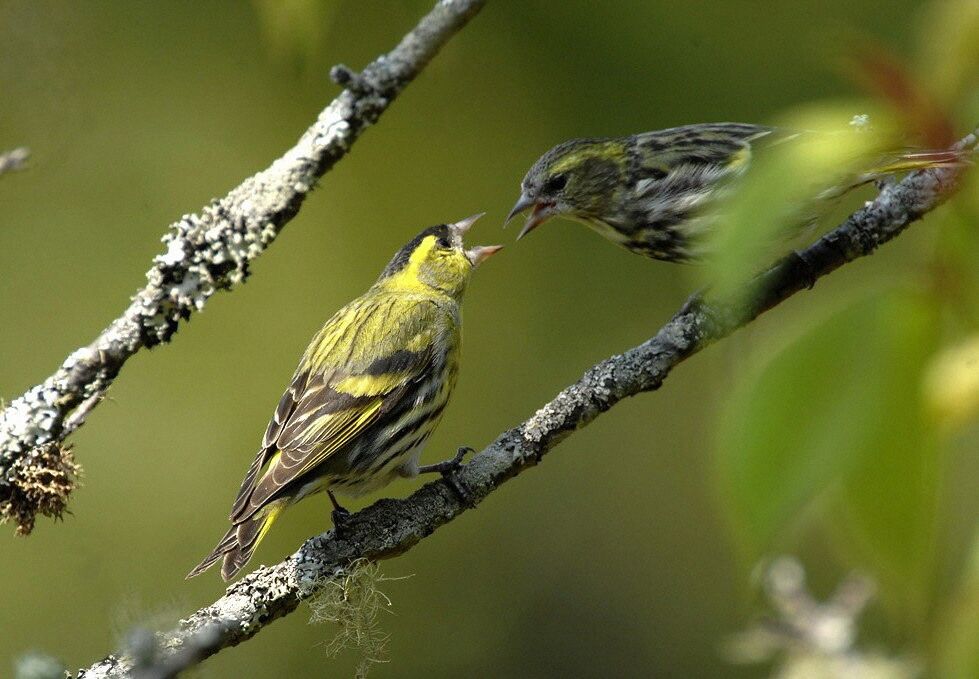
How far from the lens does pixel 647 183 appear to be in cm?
321

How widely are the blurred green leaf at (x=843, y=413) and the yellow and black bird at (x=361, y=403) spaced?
175 centimetres

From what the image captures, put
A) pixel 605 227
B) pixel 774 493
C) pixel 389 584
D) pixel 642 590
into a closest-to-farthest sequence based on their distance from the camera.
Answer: pixel 774 493 < pixel 605 227 < pixel 389 584 < pixel 642 590

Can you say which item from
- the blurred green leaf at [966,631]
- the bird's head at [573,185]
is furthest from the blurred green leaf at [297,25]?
the bird's head at [573,185]

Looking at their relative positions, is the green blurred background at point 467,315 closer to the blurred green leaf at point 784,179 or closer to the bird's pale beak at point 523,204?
the bird's pale beak at point 523,204

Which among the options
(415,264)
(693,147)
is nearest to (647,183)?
(693,147)

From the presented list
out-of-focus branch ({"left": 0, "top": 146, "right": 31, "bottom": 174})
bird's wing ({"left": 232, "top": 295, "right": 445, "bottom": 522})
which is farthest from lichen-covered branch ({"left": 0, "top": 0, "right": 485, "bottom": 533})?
bird's wing ({"left": 232, "top": 295, "right": 445, "bottom": 522})

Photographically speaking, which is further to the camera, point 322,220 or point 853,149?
point 322,220

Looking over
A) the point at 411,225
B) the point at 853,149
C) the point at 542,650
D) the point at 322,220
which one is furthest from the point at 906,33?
the point at 853,149

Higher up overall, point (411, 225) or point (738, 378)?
point (411, 225)

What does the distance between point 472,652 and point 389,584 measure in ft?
1.69

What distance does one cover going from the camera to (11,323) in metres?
4.34

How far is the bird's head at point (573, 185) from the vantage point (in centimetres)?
329

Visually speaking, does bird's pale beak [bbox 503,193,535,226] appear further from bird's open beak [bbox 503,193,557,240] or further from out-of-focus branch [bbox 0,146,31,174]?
out-of-focus branch [bbox 0,146,31,174]

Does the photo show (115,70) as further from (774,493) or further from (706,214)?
(774,493)
